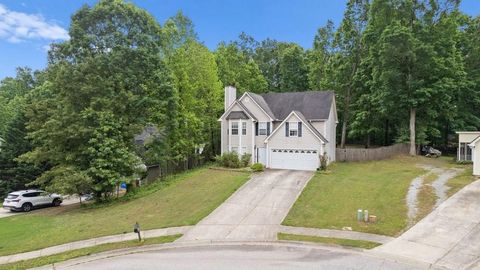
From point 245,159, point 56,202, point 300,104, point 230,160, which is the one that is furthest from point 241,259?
point 300,104

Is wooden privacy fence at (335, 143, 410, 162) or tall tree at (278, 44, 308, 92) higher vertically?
tall tree at (278, 44, 308, 92)

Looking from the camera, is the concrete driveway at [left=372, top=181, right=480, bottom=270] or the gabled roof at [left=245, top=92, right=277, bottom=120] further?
the gabled roof at [left=245, top=92, right=277, bottom=120]

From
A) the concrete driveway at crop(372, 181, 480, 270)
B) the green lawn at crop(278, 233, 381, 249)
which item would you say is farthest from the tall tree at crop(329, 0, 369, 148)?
the green lawn at crop(278, 233, 381, 249)

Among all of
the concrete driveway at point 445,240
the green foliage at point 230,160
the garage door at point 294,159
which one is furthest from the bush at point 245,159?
the concrete driveway at point 445,240

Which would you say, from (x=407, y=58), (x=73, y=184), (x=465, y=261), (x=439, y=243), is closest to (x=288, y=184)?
(x=439, y=243)

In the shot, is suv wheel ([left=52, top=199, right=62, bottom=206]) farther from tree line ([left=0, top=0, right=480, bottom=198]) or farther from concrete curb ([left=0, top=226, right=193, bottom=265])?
concrete curb ([left=0, top=226, right=193, bottom=265])

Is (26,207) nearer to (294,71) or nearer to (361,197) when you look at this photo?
(361,197)
